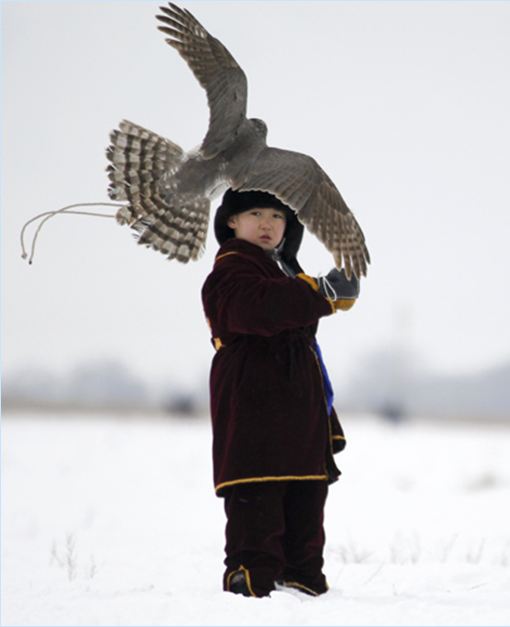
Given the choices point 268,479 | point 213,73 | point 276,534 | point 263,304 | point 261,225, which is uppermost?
point 213,73

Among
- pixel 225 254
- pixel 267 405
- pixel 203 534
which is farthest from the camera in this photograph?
pixel 203 534

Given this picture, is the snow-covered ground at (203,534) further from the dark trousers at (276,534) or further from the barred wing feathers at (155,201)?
the barred wing feathers at (155,201)

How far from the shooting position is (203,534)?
16.7ft

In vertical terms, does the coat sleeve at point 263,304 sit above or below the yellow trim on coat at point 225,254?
below

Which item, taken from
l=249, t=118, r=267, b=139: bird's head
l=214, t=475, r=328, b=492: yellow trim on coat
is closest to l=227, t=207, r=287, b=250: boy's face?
l=249, t=118, r=267, b=139: bird's head

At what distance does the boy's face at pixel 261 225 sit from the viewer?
3.05 meters

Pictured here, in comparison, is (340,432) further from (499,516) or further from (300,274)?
(499,516)

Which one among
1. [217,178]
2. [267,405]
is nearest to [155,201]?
[217,178]

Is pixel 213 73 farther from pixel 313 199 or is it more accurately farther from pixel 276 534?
pixel 276 534

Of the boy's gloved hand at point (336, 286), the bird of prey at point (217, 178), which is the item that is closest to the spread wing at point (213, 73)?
the bird of prey at point (217, 178)

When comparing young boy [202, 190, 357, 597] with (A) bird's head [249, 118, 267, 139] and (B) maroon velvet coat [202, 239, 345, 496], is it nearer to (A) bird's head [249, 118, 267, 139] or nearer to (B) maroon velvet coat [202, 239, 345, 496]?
(B) maroon velvet coat [202, 239, 345, 496]

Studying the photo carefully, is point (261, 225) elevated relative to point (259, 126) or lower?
lower

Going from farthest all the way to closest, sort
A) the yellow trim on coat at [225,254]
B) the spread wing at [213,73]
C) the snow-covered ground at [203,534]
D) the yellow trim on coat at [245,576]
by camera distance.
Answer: the yellow trim on coat at [225,254] → the spread wing at [213,73] → the yellow trim on coat at [245,576] → the snow-covered ground at [203,534]

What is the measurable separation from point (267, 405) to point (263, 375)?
10 cm
